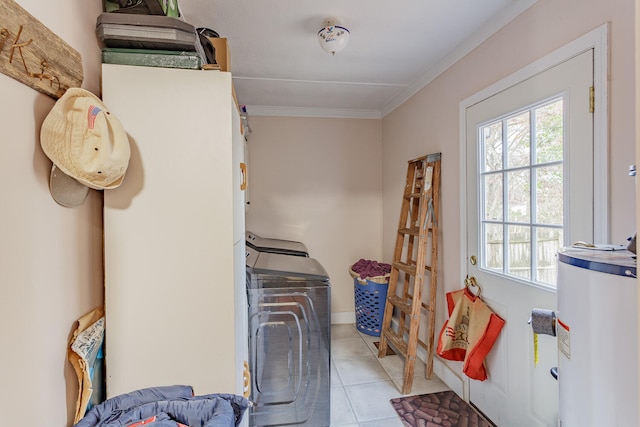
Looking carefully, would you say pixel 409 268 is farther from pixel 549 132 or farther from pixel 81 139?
pixel 81 139

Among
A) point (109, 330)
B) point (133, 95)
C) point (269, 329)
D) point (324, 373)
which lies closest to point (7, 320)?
point (109, 330)

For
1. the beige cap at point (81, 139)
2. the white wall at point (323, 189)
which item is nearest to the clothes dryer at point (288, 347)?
the beige cap at point (81, 139)

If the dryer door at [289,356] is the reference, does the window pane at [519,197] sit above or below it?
above

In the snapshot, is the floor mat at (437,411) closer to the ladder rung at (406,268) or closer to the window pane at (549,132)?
the ladder rung at (406,268)

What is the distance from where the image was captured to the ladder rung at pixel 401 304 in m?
2.40

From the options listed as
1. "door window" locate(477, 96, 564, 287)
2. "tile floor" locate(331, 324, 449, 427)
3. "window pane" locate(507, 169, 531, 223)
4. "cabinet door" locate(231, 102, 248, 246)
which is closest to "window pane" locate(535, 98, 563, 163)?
"door window" locate(477, 96, 564, 287)

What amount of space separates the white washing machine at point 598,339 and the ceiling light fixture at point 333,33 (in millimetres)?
1539

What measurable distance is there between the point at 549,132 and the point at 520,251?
2.01ft

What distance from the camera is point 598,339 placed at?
698 millimetres

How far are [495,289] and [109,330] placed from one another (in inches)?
→ 74.6

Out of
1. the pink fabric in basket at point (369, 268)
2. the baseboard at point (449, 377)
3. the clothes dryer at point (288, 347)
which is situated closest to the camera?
the clothes dryer at point (288, 347)

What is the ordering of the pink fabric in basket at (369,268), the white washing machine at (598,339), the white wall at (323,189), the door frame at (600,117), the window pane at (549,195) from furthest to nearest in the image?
the white wall at (323,189) → the pink fabric in basket at (369,268) → the window pane at (549,195) → the door frame at (600,117) → the white washing machine at (598,339)

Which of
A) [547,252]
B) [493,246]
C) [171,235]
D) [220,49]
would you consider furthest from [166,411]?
[493,246]

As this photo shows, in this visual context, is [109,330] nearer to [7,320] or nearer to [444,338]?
[7,320]
